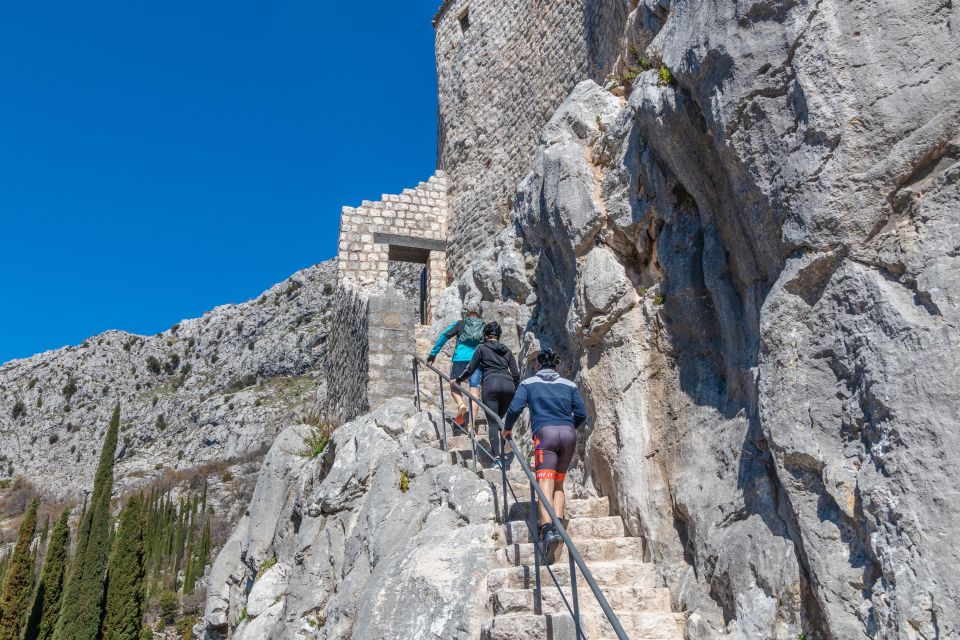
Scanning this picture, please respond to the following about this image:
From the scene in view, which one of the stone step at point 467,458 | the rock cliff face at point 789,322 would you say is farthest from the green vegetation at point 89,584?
the rock cliff face at point 789,322

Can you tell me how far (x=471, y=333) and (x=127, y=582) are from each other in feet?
54.7

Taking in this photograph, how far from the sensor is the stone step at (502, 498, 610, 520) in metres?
6.62

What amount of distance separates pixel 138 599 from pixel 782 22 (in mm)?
21167

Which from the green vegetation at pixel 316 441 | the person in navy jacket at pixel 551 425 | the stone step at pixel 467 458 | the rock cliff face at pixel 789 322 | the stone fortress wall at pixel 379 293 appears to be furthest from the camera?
the green vegetation at pixel 316 441

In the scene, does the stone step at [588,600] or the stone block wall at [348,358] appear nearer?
the stone step at [588,600]

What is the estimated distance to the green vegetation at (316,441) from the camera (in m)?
11.8

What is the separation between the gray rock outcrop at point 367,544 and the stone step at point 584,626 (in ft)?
1.68

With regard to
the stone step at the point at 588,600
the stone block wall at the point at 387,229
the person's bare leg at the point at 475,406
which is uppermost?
the stone block wall at the point at 387,229

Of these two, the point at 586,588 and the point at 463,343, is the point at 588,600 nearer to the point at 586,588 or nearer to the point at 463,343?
the point at 586,588

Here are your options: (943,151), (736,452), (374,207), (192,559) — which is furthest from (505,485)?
(192,559)

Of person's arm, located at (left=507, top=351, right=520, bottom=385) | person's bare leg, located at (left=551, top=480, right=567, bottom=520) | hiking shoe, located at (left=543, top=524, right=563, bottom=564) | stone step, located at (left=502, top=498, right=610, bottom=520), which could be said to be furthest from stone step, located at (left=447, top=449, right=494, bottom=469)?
hiking shoe, located at (left=543, top=524, right=563, bottom=564)

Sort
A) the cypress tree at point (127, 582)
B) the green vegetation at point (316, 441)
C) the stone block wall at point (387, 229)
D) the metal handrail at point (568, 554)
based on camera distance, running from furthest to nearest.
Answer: the cypress tree at point (127, 582) → the stone block wall at point (387, 229) → the green vegetation at point (316, 441) → the metal handrail at point (568, 554)

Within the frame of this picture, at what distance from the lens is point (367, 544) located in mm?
8117

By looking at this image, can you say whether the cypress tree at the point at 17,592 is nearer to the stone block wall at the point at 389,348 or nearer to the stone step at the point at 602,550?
the stone block wall at the point at 389,348
